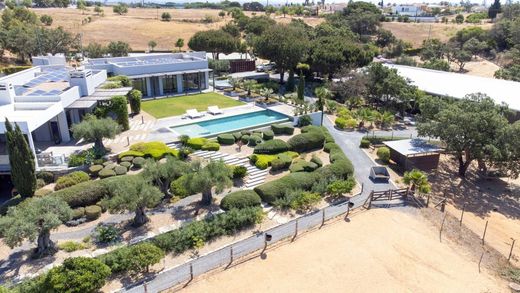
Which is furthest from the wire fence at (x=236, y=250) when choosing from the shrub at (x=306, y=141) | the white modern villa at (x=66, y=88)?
the white modern villa at (x=66, y=88)

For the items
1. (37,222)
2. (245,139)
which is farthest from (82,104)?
(37,222)

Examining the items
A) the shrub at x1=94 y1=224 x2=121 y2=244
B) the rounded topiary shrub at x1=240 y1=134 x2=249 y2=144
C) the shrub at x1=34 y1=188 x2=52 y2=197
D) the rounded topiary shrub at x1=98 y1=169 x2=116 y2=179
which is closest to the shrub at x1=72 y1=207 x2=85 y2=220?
the shrub at x1=94 y1=224 x2=121 y2=244

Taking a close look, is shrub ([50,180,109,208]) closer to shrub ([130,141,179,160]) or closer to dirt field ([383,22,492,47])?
shrub ([130,141,179,160])

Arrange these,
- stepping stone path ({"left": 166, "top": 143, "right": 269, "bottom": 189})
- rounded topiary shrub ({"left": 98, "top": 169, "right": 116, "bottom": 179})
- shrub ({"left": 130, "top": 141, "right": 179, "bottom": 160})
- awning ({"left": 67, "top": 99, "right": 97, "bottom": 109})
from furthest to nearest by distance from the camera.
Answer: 1. awning ({"left": 67, "top": 99, "right": 97, "bottom": 109})
2. shrub ({"left": 130, "top": 141, "right": 179, "bottom": 160})
3. stepping stone path ({"left": 166, "top": 143, "right": 269, "bottom": 189})
4. rounded topiary shrub ({"left": 98, "top": 169, "right": 116, "bottom": 179})

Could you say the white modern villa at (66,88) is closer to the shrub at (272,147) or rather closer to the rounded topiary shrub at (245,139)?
the rounded topiary shrub at (245,139)

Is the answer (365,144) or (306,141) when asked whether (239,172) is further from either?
(365,144)
